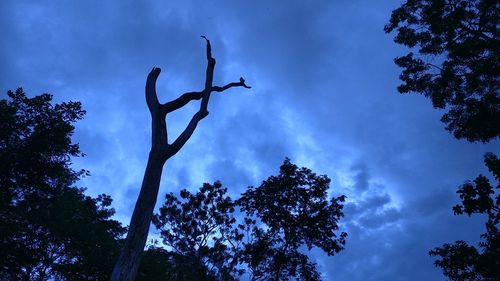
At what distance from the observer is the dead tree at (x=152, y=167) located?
19.9 feet

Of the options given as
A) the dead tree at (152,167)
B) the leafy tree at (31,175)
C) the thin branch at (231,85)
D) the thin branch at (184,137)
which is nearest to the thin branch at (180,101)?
the dead tree at (152,167)

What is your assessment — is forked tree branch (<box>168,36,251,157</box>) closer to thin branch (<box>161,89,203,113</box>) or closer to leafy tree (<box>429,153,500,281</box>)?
thin branch (<box>161,89,203,113</box>)

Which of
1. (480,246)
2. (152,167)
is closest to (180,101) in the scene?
(152,167)

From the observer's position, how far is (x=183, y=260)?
29.5 meters

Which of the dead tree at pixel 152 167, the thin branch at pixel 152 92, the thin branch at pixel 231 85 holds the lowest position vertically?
the dead tree at pixel 152 167

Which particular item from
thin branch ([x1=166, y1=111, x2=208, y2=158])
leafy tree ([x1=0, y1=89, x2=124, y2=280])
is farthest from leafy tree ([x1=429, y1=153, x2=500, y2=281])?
leafy tree ([x1=0, y1=89, x2=124, y2=280])

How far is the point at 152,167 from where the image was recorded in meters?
7.02

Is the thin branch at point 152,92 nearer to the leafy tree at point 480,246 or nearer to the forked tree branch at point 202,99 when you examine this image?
the forked tree branch at point 202,99

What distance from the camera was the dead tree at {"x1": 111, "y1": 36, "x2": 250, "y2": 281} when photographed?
6.05m

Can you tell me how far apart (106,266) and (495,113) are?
24092 millimetres

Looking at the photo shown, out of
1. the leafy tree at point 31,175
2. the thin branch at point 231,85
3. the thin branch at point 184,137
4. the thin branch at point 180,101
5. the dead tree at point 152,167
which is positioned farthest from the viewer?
the leafy tree at point 31,175

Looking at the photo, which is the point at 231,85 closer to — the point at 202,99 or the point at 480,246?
the point at 202,99

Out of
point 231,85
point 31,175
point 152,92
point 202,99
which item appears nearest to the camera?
point 152,92

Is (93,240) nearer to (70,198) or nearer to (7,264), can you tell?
(70,198)
